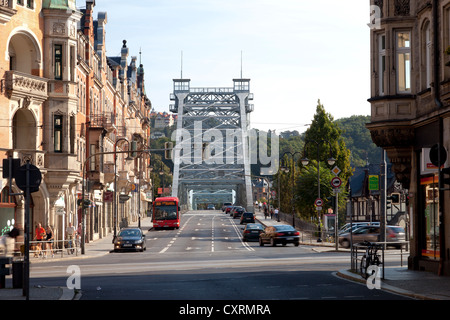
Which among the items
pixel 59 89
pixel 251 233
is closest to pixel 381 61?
pixel 59 89

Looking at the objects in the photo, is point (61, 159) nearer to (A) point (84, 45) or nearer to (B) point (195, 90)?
(A) point (84, 45)

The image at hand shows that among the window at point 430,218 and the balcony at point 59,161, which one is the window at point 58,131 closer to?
the balcony at point 59,161

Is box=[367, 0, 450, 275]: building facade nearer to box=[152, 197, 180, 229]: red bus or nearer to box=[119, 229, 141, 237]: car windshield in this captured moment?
box=[119, 229, 141, 237]: car windshield

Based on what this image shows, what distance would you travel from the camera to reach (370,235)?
49344 millimetres

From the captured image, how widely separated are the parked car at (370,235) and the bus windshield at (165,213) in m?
36.2

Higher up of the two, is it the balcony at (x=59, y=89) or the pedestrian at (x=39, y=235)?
the balcony at (x=59, y=89)

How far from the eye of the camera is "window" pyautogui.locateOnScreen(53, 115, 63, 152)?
4691 centimetres

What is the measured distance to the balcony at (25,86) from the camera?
4222cm

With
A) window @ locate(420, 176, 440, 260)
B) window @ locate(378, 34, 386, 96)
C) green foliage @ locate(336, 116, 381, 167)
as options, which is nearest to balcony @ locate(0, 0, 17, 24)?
window @ locate(378, 34, 386, 96)

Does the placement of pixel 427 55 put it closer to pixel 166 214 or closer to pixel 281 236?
pixel 281 236

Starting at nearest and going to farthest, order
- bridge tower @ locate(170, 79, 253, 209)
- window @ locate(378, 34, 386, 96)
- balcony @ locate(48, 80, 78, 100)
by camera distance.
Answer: window @ locate(378, 34, 386, 96)
balcony @ locate(48, 80, 78, 100)
bridge tower @ locate(170, 79, 253, 209)

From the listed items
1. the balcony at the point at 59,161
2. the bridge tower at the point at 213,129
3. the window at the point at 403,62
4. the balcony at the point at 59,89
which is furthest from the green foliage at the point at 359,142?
the window at the point at 403,62

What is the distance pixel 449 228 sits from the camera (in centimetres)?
2427
